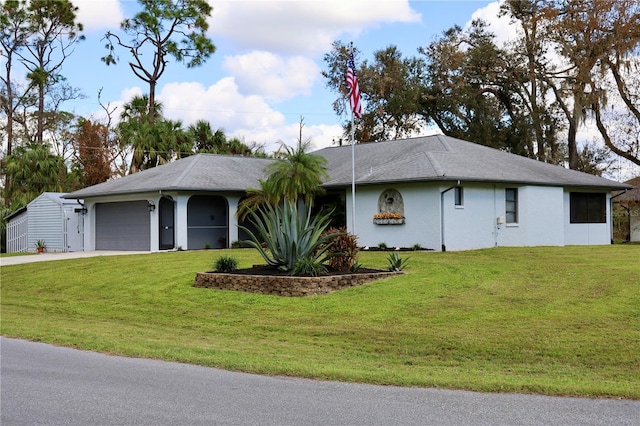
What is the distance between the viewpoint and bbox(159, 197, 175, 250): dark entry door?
2809 cm

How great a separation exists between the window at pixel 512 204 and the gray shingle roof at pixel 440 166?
606mm

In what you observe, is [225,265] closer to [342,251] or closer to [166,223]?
[342,251]

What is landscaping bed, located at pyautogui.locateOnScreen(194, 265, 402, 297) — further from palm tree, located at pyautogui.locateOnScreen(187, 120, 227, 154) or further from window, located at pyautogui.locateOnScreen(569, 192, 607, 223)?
palm tree, located at pyautogui.locateOnScreen(187, 120, 227, 154)

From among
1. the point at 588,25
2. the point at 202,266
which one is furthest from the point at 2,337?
the point at 588,25

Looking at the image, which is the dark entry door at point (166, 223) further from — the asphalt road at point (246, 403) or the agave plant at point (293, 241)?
the asphalt road at point (246, 403)

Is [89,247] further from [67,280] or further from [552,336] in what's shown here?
[552,336]

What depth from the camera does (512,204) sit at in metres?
26.2

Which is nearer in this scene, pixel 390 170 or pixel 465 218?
pixel 465 218

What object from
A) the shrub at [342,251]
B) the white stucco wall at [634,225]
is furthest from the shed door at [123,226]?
the white stucco wall at [634,225]

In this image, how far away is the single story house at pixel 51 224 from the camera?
3175cm

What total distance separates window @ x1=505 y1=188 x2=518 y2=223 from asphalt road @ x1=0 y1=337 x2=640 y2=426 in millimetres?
19583

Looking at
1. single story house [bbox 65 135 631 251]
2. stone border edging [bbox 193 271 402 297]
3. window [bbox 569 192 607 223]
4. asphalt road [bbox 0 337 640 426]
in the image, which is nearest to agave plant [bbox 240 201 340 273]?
stone border edging [bbox 193 271 402 297]

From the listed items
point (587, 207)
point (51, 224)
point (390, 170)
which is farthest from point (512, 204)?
point (51, 224)

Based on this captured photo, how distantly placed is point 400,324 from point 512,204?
51.1 ft
